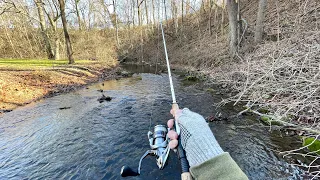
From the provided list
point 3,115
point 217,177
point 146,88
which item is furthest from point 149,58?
point 217,177

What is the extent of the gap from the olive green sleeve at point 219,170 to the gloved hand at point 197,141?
51 millimetres

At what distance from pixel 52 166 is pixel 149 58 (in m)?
22.1

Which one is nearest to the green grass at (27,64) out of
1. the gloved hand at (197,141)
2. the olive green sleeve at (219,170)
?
the gloved hand at (197,141)

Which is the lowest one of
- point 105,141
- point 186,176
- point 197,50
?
point 105,141

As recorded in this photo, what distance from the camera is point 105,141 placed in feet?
15.2

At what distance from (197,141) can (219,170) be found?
0.36 m

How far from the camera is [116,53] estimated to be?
2661 cm

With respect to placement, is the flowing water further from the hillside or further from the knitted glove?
the knitted glove

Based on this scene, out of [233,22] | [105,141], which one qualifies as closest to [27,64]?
[105,141]

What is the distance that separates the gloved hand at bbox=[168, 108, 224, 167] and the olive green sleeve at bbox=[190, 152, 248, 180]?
51 mm

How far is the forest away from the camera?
169 inches

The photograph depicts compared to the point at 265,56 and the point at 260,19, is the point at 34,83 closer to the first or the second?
the point at 265,56

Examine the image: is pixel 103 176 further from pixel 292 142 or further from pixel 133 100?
pixel 133 100

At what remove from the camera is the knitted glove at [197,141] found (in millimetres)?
1512
